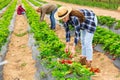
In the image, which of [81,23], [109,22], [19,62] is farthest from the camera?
[109,22]

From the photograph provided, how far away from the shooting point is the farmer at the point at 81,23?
6434mm

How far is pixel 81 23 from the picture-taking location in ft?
23.0

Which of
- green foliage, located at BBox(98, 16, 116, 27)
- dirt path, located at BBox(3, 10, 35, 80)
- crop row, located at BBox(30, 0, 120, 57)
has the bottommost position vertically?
green foliage, located at BBox(98, 16, 116, 27)

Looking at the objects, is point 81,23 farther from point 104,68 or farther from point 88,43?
point 104,68

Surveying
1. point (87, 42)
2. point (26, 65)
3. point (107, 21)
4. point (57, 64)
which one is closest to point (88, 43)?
point (87, 42)

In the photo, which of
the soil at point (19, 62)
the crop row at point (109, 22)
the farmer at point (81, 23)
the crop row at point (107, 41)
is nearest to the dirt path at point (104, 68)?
the crop row at point (107, 41)

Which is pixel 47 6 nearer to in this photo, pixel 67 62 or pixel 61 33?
pixel 61 33

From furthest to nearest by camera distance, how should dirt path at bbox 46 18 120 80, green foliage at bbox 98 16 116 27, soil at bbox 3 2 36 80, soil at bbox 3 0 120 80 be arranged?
green foliage at bbox 98 16 116 27 → soil at bbox 3 2 36 80 → soil at bbox 3 0 120 80 → dirt path at bbox 46 18 120 80

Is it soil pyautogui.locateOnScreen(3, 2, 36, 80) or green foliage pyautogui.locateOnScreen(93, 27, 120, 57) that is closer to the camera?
soil pyautogui.locateOnScreen(3, 2, 36, 80)

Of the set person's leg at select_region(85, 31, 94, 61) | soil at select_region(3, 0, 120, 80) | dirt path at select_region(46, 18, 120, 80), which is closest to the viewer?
person's leg at select_region(85, 31, 94, 61)

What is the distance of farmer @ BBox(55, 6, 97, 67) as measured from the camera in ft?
21.1

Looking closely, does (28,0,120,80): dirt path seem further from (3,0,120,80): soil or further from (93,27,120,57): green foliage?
(93,27,120,57): green foliage

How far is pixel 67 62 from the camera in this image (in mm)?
6617

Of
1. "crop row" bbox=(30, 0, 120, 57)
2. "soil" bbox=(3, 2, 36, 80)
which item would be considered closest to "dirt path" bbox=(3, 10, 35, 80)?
"soil" bbox=(3, 2, 36, 80)
